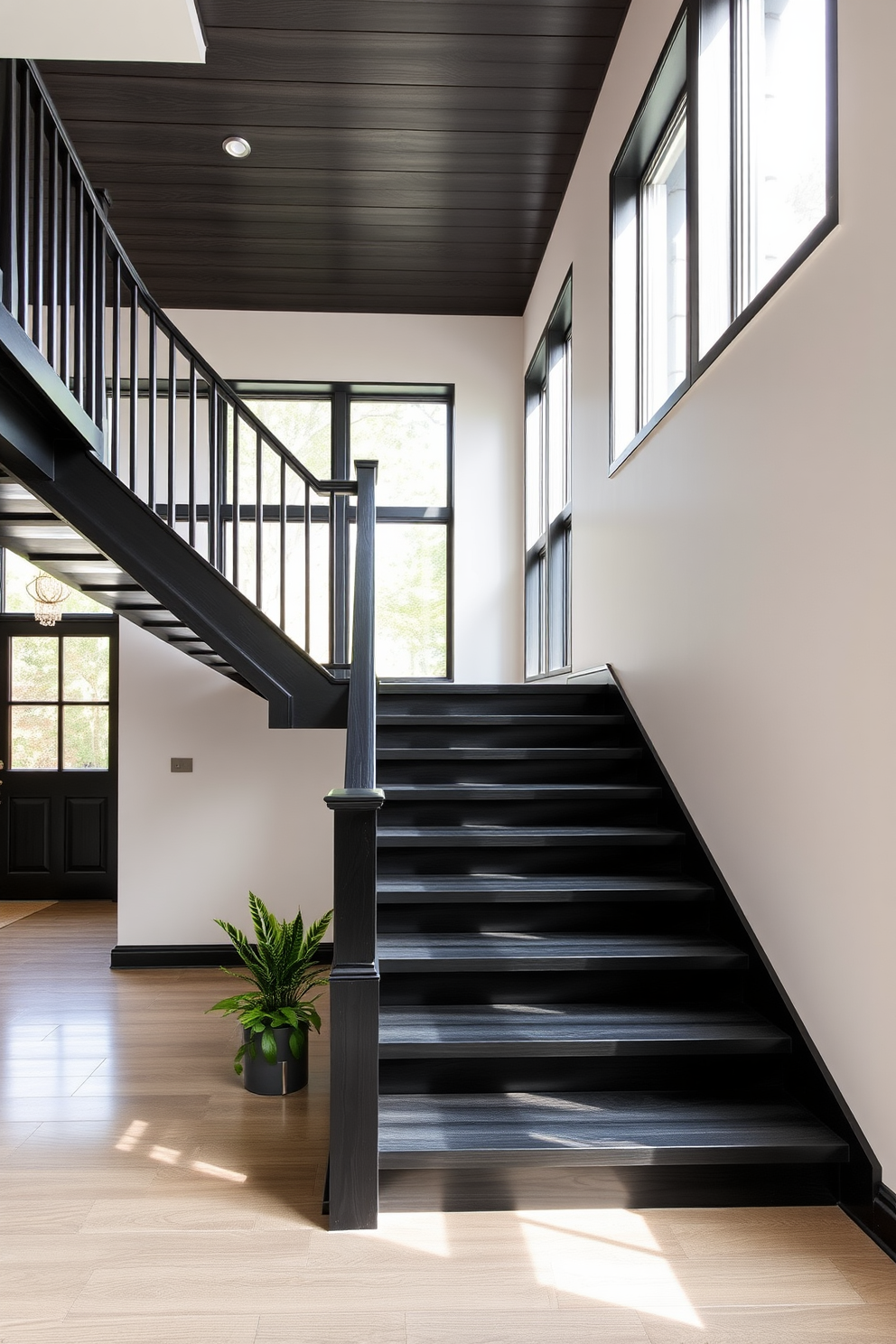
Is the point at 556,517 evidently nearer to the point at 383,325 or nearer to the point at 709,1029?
the point at 383,325

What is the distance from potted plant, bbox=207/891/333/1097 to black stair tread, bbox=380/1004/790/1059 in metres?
0.55

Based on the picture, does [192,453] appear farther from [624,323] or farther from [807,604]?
[807,604]

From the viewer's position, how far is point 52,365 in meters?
2.79

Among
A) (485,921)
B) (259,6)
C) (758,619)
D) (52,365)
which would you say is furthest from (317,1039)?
(259,6)

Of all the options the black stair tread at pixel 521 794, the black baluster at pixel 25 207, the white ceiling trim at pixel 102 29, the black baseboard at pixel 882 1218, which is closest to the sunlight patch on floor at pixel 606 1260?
the black baseboard at pixel 882 1218

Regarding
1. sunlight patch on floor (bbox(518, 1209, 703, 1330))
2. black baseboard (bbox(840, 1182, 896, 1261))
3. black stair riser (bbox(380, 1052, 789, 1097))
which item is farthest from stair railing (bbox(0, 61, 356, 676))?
black baseboard (bbox(840, 1182, 896, 1261))

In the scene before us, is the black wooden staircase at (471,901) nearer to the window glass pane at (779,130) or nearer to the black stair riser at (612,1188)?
the black stair riser at (612,1188)

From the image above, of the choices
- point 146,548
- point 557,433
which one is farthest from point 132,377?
point 557,433

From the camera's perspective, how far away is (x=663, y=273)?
3.65 metres

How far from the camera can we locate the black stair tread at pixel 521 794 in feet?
10.9

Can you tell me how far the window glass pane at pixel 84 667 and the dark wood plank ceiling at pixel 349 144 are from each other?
93.7 inches

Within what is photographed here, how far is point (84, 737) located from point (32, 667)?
1.98 ft

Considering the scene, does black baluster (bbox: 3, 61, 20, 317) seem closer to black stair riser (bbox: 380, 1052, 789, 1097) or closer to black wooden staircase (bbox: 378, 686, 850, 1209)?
black wooden staircase (bbox: 378, 686, 850, 1209)

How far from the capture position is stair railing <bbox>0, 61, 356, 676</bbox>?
2639 millimetres
